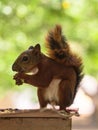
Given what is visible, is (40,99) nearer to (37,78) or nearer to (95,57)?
(37,78)

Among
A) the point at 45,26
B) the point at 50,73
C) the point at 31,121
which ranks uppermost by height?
the point at 45,26

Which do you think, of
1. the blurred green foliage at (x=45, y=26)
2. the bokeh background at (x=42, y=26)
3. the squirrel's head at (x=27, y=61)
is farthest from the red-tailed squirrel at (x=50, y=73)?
the blurred green foliage at (x=45, y=26)

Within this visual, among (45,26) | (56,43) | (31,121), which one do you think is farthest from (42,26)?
(31,121)

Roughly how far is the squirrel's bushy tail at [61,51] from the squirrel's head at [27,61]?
6cm

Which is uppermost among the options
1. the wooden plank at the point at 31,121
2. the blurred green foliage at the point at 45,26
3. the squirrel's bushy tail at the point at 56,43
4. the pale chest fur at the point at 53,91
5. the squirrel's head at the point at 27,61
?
the blurred green foliage at the point at 45,26

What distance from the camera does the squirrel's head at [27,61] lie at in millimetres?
1069

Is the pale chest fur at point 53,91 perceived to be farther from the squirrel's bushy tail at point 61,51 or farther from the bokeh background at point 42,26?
the bokeh background at point 42,26

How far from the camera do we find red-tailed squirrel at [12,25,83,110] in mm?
1078

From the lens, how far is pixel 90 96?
4.33m

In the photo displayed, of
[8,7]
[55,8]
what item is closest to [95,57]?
[55,8]

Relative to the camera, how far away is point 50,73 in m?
1.09

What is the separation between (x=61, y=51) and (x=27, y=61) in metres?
0.11

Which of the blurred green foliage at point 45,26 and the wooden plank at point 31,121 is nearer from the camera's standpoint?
the wooden plank at point 31,121

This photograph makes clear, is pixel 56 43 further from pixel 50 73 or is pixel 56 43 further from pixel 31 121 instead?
pixel 31 121
